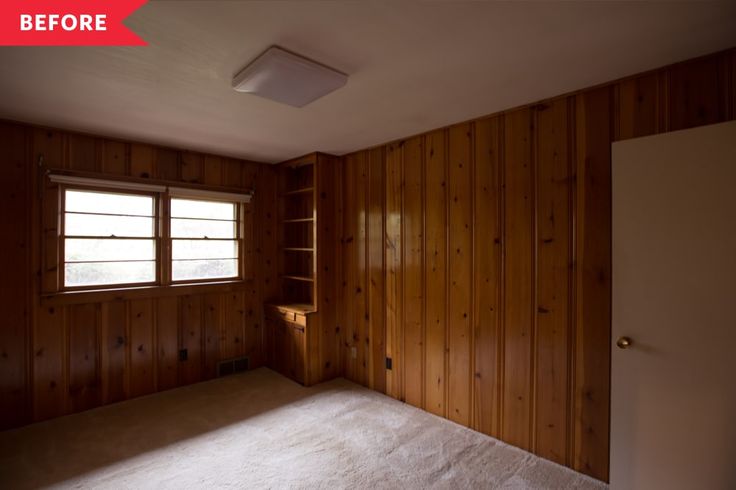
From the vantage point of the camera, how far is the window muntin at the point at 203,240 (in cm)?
362

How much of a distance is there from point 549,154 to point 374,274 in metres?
1.88

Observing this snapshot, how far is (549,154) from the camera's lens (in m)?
2.35

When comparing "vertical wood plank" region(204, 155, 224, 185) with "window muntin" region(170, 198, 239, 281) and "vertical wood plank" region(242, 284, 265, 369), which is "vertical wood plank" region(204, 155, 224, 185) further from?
"vertical wood plank" region(242, 284, 265, 369)

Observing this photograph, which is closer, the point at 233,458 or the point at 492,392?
the point at 233,458

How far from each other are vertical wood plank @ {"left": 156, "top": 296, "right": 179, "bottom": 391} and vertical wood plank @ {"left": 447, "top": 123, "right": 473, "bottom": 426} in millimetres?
2679

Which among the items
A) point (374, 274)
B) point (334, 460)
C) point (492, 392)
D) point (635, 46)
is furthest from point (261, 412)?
point (635, 46)

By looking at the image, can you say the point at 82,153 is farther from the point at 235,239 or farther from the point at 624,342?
the point at 624,342

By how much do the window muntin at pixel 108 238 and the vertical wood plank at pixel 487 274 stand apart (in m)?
3.04

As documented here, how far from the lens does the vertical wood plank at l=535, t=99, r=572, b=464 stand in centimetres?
228

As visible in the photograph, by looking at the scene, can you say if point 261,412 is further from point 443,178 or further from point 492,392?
point 443,178

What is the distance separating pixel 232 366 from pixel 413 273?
2.32m

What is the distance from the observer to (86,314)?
307cm

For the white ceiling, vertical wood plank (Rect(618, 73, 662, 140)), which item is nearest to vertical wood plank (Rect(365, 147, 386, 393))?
the white ceiling

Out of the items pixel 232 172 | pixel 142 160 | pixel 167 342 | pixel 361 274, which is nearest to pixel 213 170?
pixel 232 172
